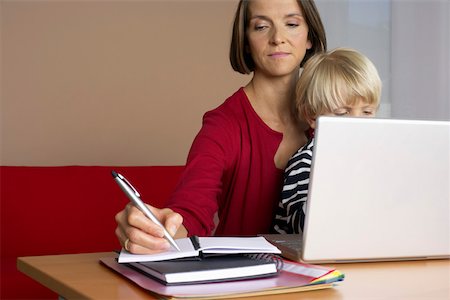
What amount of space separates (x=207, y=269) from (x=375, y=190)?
1.10 feet

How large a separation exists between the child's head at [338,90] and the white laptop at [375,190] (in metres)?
0.57

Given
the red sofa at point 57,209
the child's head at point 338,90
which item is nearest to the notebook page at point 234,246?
the child's head at point 338,90

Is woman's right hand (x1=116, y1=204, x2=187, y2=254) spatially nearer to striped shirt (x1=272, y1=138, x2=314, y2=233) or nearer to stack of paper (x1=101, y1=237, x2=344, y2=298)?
stack of paper (x1=101, y1=237, x2=344, y2=298)

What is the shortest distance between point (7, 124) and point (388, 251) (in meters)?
2.14

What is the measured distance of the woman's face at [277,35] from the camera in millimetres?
1914

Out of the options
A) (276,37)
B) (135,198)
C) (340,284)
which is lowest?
(340,284)

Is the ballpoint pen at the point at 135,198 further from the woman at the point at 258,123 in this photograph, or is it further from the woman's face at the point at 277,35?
the woman's face at the point at 277,35

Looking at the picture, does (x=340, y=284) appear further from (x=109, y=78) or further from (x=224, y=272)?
(x=109, y=78)

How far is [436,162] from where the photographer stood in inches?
51.0

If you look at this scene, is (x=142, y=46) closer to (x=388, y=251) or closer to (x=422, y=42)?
(x=422, y=42)

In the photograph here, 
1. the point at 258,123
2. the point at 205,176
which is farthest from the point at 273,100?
the point at 205,176

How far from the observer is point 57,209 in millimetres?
2803

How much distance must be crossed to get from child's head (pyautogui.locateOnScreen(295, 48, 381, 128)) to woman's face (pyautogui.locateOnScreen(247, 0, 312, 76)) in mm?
60

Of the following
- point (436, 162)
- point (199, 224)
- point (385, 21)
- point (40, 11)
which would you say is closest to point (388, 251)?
point (436, 162)
